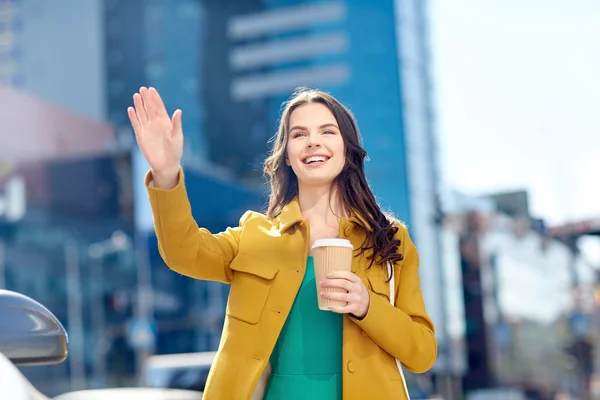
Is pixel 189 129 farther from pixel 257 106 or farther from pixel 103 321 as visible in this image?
pixel 103 321

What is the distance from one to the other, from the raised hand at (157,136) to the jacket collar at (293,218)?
338 mm

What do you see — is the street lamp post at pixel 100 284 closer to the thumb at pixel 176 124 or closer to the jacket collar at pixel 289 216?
the jacket collar at pixel 289 216

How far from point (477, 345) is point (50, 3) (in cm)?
2417

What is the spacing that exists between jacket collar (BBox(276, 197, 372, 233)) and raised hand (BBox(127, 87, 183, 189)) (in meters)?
0.34

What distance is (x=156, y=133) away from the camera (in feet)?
6.46

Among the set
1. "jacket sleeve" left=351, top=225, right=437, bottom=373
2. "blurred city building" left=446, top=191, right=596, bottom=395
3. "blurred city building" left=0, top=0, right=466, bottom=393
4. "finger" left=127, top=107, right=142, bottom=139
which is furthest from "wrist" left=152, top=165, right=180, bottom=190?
"blurred city building" left=0, top=0, right=466, bottom=393

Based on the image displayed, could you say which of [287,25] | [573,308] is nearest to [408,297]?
[573,308]

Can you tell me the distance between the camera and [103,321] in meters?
32.9

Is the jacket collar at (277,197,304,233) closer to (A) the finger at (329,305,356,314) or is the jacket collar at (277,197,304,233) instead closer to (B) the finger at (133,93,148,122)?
(A) the finger at (329,305,356,314)

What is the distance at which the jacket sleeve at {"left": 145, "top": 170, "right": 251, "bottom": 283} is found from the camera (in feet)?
6.43

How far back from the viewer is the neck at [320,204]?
2285 millimetres

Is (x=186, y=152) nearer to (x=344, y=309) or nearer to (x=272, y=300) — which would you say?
(x=272, y=300)

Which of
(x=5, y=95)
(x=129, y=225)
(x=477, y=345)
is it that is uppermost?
(x=5, y=95)

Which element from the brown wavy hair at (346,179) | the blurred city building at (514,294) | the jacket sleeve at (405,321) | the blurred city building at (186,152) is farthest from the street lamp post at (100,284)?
the jacket sleeve at (405,321)
